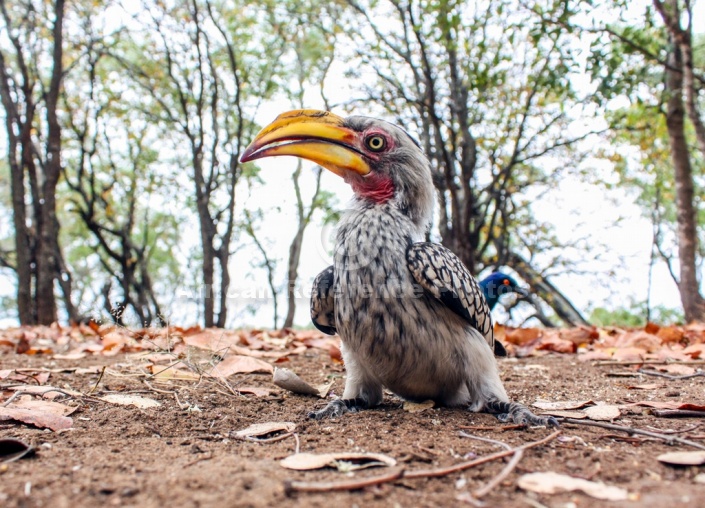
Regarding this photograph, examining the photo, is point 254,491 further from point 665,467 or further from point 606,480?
point 665,467

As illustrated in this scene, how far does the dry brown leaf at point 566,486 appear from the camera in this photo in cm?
124

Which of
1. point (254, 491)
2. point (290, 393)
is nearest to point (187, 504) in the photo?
point (254, 491)

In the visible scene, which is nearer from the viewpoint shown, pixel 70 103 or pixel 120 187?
pixel 70 103

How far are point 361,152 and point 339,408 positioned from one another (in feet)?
3.83

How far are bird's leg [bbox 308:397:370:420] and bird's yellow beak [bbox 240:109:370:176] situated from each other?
3.44 feet

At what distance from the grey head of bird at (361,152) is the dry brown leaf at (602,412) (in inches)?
42.6

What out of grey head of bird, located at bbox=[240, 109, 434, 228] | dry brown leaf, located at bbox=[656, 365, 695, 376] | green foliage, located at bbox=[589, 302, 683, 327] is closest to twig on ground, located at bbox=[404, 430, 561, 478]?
grey head of bird, located at bbox=[240, 109, 434, 228]

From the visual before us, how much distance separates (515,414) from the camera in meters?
2.08

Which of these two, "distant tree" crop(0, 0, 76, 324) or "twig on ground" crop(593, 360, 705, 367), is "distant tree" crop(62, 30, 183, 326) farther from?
"twig on ground" crop(593, 360, 705, 367)

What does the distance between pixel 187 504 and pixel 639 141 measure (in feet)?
32.4

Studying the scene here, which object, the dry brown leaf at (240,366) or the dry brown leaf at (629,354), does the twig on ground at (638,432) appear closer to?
the dry brown leaf at (240,366)

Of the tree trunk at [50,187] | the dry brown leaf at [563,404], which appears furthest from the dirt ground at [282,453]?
the tree trunk at [50,187]

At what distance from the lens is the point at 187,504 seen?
117 centimetres

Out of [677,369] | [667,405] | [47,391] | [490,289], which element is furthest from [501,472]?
[490,289]
